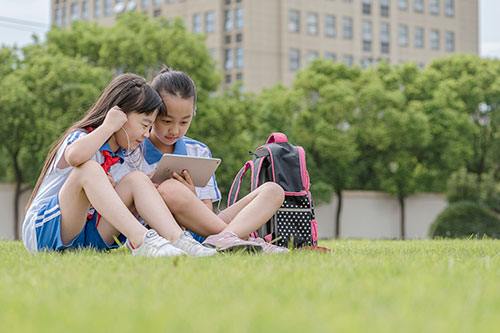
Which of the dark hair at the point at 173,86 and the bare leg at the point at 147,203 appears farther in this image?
the dark hair at the point at 173,86

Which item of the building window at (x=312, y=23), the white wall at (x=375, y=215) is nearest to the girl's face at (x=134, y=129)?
the white wall at (x=375, y=215)

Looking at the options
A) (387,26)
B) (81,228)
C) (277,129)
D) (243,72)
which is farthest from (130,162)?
(387,26)

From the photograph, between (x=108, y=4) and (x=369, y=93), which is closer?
(x=369, y=93)

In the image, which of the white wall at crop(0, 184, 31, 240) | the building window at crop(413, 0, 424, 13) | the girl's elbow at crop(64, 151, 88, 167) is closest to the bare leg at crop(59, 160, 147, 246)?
the girl's elbow at crop(64, 151, 88, 167)

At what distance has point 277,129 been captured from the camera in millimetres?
25656

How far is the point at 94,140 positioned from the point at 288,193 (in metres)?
1.58

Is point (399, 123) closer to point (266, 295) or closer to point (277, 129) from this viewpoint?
point (277, 129)

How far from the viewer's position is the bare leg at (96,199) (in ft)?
12.1

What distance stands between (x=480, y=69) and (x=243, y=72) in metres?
18.6

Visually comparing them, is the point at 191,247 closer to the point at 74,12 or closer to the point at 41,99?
the point at 41,99

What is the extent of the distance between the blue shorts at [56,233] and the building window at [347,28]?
44707 mm

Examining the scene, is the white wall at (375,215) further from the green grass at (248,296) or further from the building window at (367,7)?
the green grass at (248,296)

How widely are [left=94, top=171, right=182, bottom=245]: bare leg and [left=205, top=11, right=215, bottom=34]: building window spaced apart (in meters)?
42.9

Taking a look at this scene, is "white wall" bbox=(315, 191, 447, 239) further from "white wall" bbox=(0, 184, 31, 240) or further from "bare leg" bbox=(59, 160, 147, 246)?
"bare leg" bbox=(59, 160, 147, 246)
